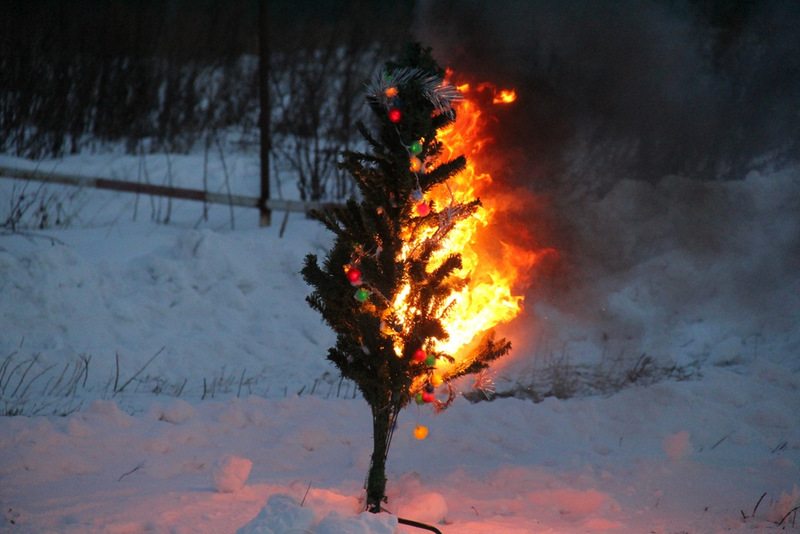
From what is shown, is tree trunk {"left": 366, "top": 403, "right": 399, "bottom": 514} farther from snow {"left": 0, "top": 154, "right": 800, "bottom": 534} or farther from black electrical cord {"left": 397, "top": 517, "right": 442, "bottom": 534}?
black electrical cord {"left": 397, "top": 517, "right": 442, "bottom": 534}

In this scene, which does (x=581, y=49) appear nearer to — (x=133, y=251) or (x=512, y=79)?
(x=512, y=79)

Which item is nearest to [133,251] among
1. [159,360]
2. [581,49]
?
[159,360]

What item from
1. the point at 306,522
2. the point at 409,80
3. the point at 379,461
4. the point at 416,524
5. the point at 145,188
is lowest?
the point at 306,522

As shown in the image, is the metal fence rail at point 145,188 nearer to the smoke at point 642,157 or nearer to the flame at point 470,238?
the smoke at point 642,157

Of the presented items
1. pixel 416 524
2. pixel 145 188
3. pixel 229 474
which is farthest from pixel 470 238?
pixel 145 188

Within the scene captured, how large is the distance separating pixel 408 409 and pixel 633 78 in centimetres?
420

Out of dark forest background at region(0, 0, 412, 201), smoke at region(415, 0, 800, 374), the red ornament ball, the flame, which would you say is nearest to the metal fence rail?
dark forest background at region(0, 0, 412, 201)

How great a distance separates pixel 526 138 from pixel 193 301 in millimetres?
4495

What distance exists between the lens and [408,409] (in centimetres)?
631

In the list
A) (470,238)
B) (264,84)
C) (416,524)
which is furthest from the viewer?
(264,84)

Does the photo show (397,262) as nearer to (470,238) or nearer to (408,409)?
(470,238)

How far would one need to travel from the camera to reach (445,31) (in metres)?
6.96

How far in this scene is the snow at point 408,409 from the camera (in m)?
4.13

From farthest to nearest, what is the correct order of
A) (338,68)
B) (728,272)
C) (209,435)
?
(338,68) → (728,272) → (209,435)
